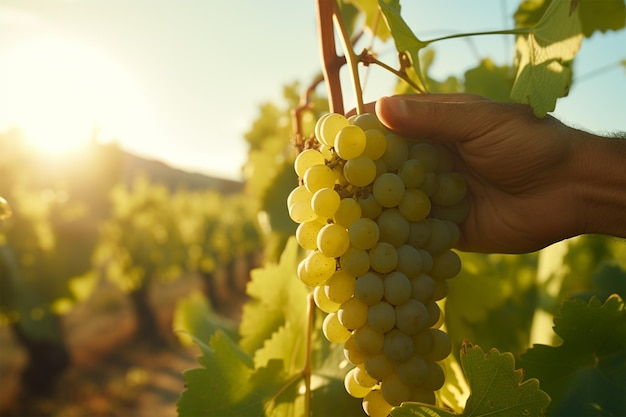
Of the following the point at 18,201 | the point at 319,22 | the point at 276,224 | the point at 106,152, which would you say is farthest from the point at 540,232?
the point at 106,152

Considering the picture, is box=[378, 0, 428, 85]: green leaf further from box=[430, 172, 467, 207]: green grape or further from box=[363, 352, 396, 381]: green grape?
box=[363, 352, 396, 381]: green grape

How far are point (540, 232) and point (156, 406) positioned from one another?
406 inches

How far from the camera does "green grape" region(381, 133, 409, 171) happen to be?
3.15ft

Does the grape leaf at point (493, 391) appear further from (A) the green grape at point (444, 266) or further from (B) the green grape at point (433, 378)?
(A) the green grape at point (444, 266)

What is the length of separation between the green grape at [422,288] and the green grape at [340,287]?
95 mm

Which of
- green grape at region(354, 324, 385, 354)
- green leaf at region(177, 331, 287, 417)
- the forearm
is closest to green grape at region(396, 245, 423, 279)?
green grape at region(354, 324, 385, 354)

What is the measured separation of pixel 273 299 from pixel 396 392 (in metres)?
0.54

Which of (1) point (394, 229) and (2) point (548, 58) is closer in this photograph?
(1) point (394, 229)

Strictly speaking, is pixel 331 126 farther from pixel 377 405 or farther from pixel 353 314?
pixel 377 405

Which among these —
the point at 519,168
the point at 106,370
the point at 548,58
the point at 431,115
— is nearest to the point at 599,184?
the point at 519,168

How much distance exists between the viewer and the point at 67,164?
14656 millimetres

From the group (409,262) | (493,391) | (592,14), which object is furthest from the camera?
(592,14)

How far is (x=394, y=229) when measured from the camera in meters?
0.90

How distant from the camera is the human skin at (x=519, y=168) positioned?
103 centimetres
